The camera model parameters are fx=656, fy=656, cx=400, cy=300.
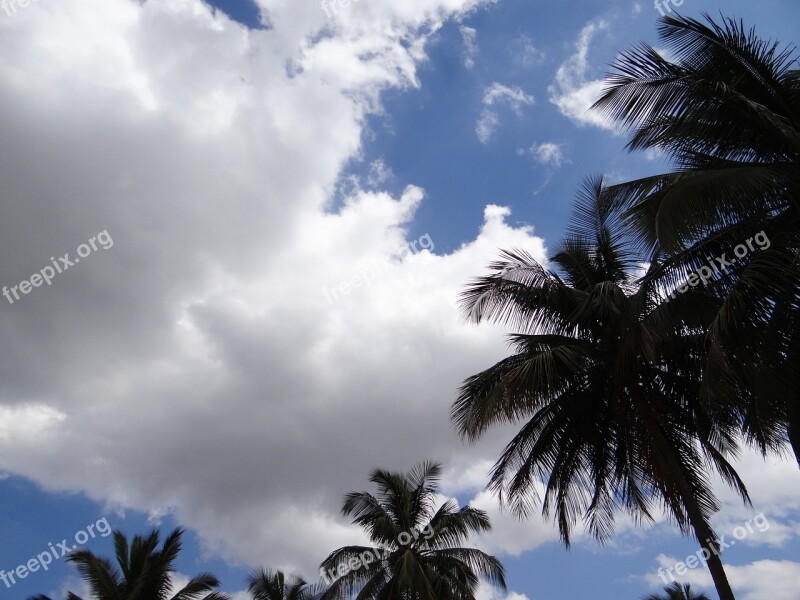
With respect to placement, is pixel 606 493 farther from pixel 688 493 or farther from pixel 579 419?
pixel 688 493

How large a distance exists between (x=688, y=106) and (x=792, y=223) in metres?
2.31

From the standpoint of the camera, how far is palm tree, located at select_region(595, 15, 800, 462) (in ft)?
29.5

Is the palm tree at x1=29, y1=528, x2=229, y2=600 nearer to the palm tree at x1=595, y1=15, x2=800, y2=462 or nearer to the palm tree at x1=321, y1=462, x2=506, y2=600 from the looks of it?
the palm tree at x1=321, y1=462, x2=506, y2=600

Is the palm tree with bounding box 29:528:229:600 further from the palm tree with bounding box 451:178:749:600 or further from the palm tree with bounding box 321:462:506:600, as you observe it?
the palm tree with bounding box 451:178:749:600

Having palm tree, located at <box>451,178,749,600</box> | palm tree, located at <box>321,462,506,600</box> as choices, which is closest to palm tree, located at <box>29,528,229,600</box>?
palm tree, located at <box>321,462,506,600</box>

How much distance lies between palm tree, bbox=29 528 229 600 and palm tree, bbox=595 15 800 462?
1927 centimetres

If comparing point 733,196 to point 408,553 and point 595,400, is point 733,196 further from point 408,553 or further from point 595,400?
point 408,553

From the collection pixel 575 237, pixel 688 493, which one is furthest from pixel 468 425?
pixel 575 237

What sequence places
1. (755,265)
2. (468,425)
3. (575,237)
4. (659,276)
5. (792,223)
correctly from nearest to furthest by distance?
1. (755,265)
2. (792,223)
3. (659,276)
4. (468,425)
5. (575,237)

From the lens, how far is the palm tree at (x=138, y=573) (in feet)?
72.7

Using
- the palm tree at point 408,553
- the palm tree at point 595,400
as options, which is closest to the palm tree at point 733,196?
the palm tree at point 595,400

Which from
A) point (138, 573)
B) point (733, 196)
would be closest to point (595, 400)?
point (733, 196)

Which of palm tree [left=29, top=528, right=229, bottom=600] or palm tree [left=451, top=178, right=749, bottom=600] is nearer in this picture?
Result: palm tree [left=451, top=178, right=749, bottom=600]

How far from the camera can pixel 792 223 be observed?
9.66m
